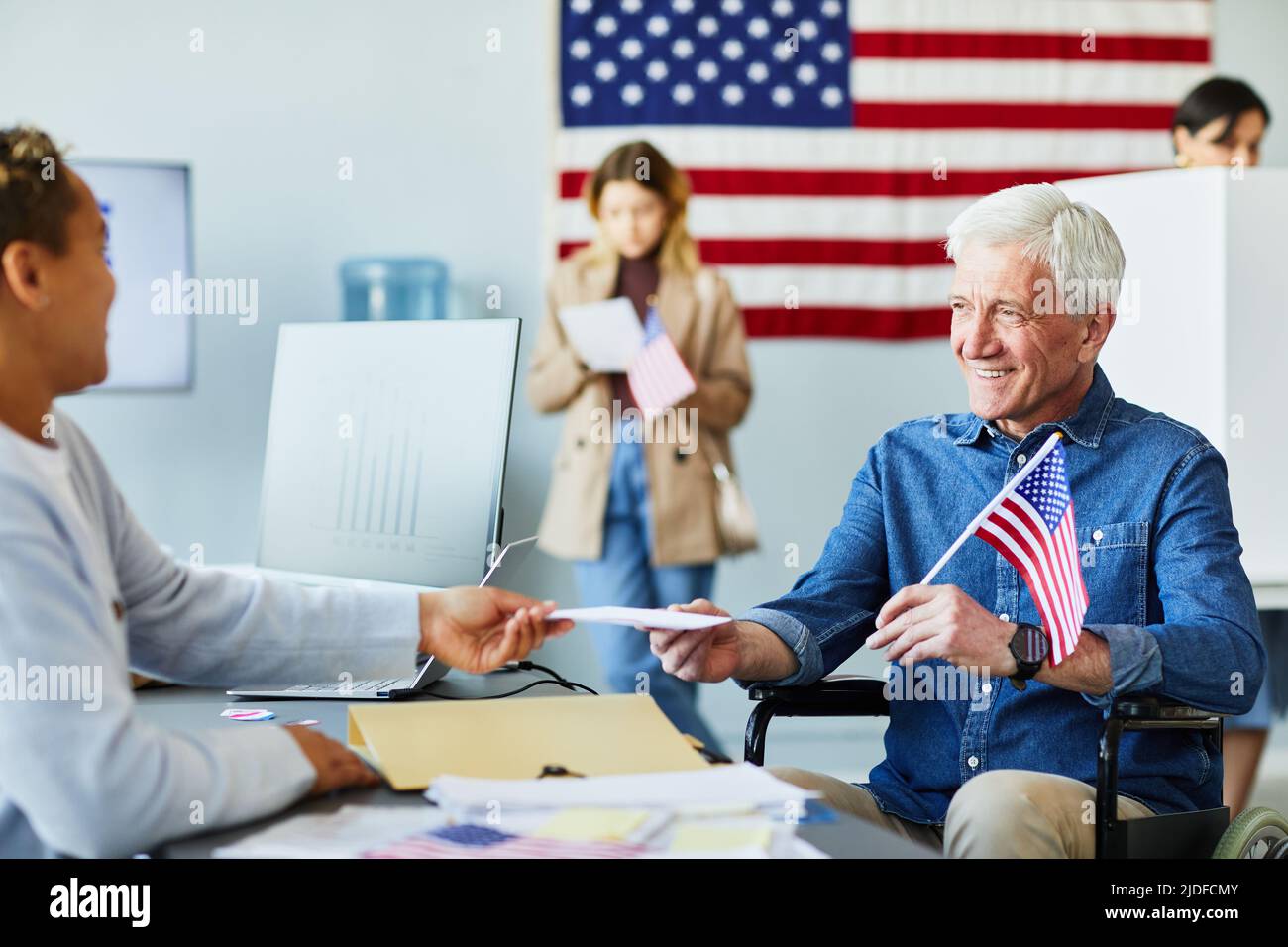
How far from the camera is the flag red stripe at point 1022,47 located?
4.43m

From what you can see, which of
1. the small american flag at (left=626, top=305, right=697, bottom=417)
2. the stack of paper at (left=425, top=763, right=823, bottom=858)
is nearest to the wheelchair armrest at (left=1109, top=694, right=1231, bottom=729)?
the stack of paper at (left=425, top=763, right=823, bottom=858)

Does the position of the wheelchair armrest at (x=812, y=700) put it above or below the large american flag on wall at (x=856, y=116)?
below


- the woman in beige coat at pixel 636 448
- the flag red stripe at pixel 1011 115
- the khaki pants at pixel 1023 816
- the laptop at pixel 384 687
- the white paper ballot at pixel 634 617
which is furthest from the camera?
the flag red stripe at pixel 1011 115

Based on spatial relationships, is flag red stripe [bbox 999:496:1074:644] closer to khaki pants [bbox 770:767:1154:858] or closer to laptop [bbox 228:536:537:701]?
khaki pants [bbox 770:767:1154:858]

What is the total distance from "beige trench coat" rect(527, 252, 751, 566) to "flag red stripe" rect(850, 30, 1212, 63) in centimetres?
120

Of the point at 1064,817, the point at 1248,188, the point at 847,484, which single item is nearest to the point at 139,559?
the point at 1064,817

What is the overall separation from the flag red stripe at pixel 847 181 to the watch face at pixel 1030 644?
3.07 metres

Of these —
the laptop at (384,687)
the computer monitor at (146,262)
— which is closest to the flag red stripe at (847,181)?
the computer monitor at (146,262)

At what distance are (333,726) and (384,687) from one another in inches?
10.0

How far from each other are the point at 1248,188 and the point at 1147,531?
1.89 metres

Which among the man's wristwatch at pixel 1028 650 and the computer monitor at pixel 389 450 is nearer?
the man's wristwatch at pixel 1028 650

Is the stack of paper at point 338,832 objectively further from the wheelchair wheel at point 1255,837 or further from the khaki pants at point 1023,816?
the wheelchair wheel at point 1255,837

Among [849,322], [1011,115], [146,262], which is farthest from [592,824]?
[1011,115]

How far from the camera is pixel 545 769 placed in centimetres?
110
